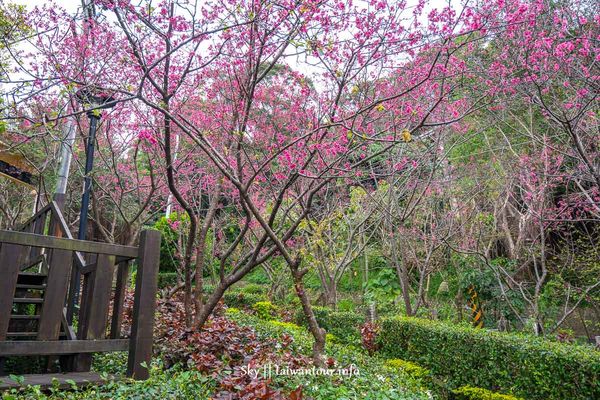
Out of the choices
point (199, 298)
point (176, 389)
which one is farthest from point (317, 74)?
point (176, 389)

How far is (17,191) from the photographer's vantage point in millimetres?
13320

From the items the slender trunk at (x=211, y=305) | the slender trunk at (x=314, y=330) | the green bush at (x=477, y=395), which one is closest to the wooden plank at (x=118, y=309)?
the slender trunk at (x=211, y=305)

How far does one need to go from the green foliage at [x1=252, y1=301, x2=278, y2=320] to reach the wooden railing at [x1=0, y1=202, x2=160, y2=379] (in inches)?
258

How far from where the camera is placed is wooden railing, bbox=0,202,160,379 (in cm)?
297

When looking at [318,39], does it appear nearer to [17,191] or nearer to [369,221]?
[369,221]

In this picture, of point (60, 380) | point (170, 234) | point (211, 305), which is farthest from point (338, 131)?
point (170, 234)

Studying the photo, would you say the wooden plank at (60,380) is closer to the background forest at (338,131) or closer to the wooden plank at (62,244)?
the background forest at (338,131)

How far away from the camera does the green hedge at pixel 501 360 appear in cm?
471

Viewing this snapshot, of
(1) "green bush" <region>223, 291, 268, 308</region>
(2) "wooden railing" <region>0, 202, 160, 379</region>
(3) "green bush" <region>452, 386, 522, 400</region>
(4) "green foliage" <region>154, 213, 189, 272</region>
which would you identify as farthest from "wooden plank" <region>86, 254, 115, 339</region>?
(1) "green bush" <region>223, 291, 268, 308</region>

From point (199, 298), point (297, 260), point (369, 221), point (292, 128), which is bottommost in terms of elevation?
point (199, 298)

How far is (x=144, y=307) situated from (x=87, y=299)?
448 millimetres

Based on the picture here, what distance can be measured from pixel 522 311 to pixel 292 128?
256 inches

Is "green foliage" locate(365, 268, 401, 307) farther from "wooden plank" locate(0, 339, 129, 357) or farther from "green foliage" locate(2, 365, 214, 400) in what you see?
"green foliage" locate(2, 365, 214, 400)

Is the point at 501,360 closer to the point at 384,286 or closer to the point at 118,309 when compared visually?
the point at 118,309
